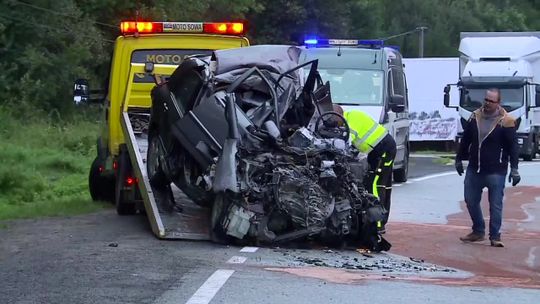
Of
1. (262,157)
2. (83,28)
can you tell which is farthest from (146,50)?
(83,28)

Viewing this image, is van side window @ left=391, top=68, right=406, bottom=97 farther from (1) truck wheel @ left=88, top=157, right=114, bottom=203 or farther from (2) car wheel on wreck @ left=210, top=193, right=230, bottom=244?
(2) car wheel on wreck @ left=210, top=193, right=230, bottom=244

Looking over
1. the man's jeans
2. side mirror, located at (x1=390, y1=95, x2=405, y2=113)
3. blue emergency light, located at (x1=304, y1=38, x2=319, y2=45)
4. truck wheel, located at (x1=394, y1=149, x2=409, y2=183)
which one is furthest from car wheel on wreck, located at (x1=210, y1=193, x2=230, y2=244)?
truck wheel, located at (x1=394, y1=149, x2=409, y2=183)

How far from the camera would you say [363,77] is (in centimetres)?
1670

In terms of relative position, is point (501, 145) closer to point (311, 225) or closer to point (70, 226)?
point (311, 225)

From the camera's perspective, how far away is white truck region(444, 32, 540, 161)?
1114 inches

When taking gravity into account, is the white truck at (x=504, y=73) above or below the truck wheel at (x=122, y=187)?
above

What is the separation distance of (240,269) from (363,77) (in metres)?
9.06

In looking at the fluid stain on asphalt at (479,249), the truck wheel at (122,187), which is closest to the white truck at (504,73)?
the fluid stain on asphalt at (479,249)

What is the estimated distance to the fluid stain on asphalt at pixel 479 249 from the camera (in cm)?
889

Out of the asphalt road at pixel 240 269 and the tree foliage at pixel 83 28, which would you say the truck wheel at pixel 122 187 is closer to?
the asphalt road at pixel 240 269

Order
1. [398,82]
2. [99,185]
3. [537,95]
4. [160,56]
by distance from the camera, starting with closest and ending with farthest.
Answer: [160,56] < [99,185] < [398,82] < [537,95]

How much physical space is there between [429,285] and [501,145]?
11.2ft

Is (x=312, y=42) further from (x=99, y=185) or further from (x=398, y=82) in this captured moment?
(x=99, y=185)

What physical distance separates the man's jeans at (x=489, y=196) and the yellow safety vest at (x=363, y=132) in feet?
5.08
